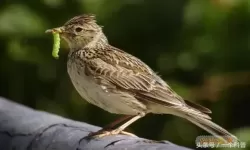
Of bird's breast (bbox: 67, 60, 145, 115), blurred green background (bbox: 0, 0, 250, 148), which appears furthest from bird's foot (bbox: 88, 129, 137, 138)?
blurred green background (bbox: 0, 0, 250, 148)

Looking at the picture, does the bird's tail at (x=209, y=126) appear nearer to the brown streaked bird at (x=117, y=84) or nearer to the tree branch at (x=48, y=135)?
the brown streaked bird at (x=117, y=84)

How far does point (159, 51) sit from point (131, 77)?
2.56 metres

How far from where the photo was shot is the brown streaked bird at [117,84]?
4.93m

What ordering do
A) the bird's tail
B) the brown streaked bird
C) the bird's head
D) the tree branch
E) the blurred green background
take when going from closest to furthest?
the tree branch
the bird's tail
the brown streaked bird
the bird's head
the blurred green background

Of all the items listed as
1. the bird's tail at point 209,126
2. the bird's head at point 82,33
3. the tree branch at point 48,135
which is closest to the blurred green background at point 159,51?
the bird's head at point 82,33

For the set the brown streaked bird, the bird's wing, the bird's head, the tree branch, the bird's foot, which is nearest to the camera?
the tree branch

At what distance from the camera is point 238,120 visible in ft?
24.7

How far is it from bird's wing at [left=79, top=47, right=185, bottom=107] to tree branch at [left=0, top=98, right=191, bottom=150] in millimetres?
722

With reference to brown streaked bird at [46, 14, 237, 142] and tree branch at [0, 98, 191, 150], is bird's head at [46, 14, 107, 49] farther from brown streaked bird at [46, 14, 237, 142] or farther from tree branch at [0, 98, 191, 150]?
tree branch at [0, 98, 191, 150]

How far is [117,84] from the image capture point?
5.11 m

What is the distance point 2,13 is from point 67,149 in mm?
4190

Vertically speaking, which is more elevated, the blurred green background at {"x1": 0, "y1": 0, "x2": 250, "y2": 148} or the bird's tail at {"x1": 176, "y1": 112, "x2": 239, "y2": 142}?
the blurred green background at {"x1": 0, "y1": 0, "x2": 250, "y2": 148}

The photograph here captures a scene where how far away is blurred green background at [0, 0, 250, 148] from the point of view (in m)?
7.33

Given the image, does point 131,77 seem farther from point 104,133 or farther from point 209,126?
point 104,133
